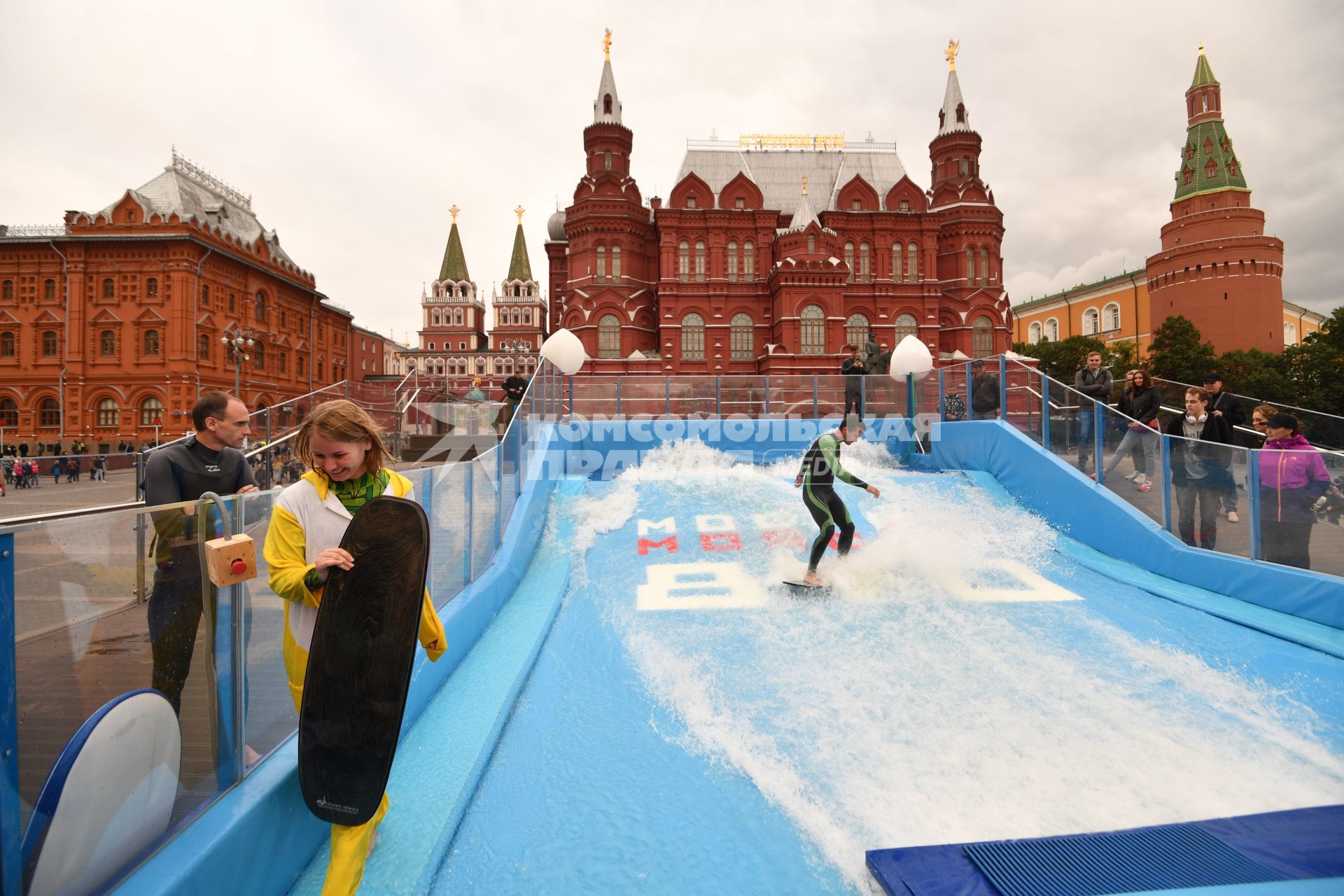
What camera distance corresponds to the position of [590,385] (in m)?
15.2

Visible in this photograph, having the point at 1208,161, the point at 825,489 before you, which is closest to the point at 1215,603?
the point at 825,489

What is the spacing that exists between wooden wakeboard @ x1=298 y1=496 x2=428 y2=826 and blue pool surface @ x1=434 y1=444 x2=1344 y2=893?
2.63ft

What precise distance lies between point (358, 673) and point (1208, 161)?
3486 inches

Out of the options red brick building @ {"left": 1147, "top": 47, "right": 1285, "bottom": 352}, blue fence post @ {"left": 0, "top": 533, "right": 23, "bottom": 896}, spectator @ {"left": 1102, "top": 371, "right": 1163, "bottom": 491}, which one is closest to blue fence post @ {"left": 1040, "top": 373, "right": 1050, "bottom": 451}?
spectator @ {"left": 1102, "top": 371, "right": 1163, "bottom": 491}

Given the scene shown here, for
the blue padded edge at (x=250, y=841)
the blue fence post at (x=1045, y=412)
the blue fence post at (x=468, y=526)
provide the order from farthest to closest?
the blue fence post at (x=1045, y=412) < the blue fence post at (x=468, y=526) < the blue padded edge at (x=250, y=841)

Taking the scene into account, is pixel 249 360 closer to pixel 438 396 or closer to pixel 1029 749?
pixel 438 396

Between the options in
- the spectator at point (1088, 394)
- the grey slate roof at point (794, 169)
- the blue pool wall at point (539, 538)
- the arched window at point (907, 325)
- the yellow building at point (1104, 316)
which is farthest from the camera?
the yellow building at point (1104, 316)

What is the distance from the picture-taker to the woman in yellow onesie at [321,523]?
251cm

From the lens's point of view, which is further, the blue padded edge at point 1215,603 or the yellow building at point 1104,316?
the yellow building at point 1104,316

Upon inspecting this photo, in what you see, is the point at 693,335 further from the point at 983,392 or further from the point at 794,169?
the point at 983,392

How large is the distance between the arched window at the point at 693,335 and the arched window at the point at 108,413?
3601 cm

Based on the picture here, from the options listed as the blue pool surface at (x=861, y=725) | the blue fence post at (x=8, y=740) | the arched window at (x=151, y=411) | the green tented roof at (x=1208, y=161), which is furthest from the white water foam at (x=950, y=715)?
the green tented roof at (x=1208, y=161)

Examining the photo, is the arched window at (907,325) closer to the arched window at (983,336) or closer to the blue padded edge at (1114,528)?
the arched window at (983,336)

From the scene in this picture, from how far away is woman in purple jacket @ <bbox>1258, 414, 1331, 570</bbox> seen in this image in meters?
6.16
